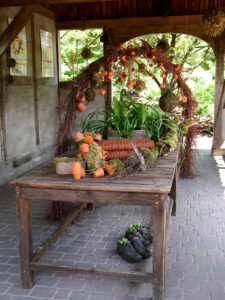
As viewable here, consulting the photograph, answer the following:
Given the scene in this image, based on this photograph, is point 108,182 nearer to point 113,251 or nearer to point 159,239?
point 159,239

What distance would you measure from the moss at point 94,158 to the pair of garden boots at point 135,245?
1.03m

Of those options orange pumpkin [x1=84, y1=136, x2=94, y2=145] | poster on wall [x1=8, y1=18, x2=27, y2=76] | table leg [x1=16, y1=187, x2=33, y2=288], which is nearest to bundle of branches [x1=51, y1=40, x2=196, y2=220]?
orange pumpkin [x1=84, y1=136, x2=94, y2=145]

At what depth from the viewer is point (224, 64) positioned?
26.2 ft

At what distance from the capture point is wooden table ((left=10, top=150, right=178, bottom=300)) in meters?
2.59

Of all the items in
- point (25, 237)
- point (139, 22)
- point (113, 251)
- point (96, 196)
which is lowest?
point (113, 251)

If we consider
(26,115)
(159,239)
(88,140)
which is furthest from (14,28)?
(159,239)

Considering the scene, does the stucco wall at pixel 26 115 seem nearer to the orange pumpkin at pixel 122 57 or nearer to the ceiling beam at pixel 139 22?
the ceiling beam at pixel 139 22

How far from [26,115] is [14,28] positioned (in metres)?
2.30

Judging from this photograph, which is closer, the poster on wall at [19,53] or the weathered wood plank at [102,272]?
the weathered wood plank at [102,272]

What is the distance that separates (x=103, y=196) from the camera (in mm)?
2666

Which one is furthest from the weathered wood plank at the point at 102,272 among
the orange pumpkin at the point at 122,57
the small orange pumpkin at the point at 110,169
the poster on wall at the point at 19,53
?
the poster on wall at the point at 19,53

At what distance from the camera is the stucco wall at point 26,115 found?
6.14 m

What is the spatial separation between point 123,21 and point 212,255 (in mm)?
5928

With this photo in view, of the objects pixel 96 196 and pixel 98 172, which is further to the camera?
pixel 98 172
